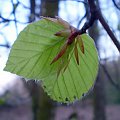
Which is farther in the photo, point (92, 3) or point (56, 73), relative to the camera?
point (56, 73)

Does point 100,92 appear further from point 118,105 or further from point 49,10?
point 118,105

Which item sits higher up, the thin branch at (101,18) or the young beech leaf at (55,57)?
the thin branch at (101,18)

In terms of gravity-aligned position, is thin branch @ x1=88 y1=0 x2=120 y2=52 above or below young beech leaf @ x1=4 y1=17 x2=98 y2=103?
above

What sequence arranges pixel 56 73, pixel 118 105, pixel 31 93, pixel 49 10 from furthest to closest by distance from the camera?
pixel 118 105 → pixel 31 93 → pixel 49 10 → pixel 56 73

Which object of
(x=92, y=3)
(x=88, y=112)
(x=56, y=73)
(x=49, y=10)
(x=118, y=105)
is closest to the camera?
(x=92, y=3)

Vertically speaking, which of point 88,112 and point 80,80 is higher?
point 80,80

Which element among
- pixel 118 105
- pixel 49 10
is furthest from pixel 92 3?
pixel 118 105

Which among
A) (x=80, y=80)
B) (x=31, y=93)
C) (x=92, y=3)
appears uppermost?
(x=92, y=3)

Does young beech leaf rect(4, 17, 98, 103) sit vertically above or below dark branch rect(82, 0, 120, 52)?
below
